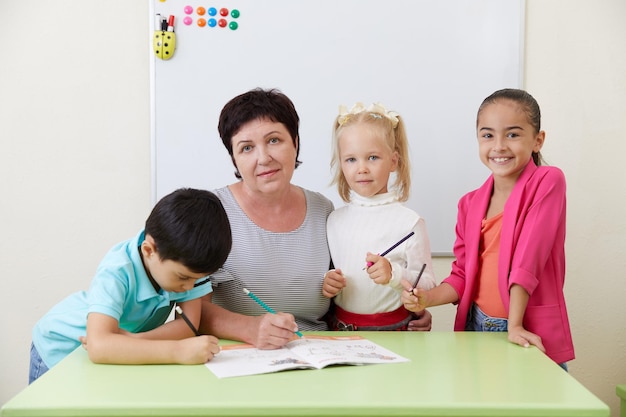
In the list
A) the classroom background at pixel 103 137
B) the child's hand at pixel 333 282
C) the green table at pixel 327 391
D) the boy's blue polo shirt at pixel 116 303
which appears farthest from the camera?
the classroom background at pixel 103 137

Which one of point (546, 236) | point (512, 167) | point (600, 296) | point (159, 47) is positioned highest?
point (159, 47)

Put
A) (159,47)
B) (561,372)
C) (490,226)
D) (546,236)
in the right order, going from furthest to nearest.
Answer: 1. (159,47)
2. (490,226)
3. (546,236)
4. (561,372)

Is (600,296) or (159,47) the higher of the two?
(159,47)

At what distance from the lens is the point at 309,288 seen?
174cm

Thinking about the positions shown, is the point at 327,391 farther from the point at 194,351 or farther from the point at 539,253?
the point at 539,253

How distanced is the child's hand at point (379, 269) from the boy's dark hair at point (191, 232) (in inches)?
16.1

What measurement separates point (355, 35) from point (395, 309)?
3.99ft

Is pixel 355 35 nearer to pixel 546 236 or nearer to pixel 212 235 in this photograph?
pixel 546 236

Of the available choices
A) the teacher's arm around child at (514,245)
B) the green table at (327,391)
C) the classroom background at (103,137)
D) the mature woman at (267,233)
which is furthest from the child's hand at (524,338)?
the classroom background at (103,137)

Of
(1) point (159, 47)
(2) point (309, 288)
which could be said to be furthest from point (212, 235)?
(1) point (159, 47)

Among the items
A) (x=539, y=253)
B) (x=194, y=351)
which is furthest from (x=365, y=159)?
(x=194, y=351)

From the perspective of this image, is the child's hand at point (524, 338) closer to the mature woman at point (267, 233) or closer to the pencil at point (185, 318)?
the mature woman at point (267, 233)

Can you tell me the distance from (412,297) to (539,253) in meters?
0.33

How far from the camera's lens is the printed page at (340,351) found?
1.26 meters
